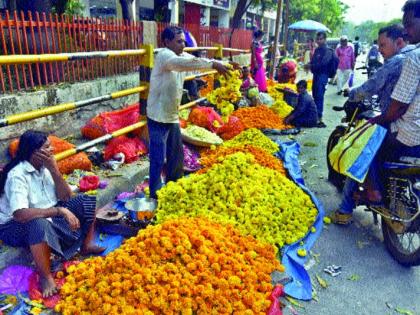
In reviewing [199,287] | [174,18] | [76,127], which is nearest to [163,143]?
[199,287]

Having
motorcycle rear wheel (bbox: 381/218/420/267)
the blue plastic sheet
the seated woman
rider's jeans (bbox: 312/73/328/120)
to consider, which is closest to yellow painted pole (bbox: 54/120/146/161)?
the seated woman

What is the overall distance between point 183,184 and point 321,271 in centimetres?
163

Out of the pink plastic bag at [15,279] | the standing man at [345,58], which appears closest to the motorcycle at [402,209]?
the pink plastic bag at [15,279]

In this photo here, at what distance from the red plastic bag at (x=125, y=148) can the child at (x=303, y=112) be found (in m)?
4.45

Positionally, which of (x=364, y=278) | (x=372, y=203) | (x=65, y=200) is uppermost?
(x=65, y=200)

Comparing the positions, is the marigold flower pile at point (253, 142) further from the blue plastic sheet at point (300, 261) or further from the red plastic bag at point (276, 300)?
the red plastic bag at point (276, 300)

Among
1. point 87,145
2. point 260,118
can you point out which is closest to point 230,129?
point 260,118

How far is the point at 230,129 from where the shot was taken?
7.09 m

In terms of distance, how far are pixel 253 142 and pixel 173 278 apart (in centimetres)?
390

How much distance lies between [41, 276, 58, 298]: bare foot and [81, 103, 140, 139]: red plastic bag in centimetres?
320

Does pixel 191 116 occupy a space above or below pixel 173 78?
below

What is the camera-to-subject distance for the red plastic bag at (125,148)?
5.07 m

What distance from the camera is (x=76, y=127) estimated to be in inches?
250

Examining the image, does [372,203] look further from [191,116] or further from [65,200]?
[191,116]
